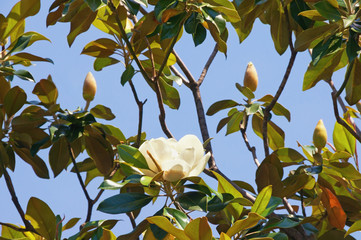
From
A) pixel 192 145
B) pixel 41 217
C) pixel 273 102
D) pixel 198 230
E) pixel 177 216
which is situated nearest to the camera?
pixel 198 230

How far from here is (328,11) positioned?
1.74 metres

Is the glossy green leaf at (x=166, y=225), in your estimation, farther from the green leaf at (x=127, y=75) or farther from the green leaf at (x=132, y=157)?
the green leaf at (x=127, y=75)

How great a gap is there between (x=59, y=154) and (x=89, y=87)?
1.04 ft

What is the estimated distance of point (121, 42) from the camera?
212 cm

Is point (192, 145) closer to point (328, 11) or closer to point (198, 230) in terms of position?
point (198, 230)

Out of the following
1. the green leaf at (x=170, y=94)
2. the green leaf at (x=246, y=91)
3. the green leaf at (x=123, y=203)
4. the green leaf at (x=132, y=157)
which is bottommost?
the green leaf at (x=123, y=203)

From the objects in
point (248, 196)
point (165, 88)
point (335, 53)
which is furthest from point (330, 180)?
point (165, 88)

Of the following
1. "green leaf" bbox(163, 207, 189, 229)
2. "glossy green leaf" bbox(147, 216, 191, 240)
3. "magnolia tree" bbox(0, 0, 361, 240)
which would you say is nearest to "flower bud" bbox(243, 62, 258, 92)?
"magnolia tree" bbox(0, 0, 361, 240)

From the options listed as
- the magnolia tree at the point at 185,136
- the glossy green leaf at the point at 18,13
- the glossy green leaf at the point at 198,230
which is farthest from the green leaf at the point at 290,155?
the glossy green leaf at the point at 18,13

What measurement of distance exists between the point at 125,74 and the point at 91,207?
0.55 meters

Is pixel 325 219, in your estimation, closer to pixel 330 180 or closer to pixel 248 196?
pixel 330 180

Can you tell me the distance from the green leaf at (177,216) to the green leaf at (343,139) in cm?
104

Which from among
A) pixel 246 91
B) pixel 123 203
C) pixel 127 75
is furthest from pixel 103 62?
pixel 123 203

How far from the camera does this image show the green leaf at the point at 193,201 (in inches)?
54.0
